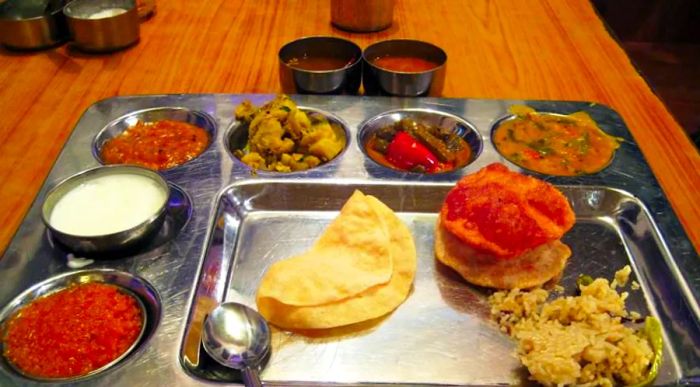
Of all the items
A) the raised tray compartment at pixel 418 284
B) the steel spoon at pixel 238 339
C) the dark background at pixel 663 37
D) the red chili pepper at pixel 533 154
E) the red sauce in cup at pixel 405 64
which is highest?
the red sauce in cup at pixel 405 64

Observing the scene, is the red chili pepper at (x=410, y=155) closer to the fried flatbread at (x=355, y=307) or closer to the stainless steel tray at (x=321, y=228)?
the stainless steel tray at (x=321, y=228)

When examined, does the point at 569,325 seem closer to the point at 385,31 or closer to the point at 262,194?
the point at 262,194

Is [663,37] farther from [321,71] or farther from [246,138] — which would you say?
[246,138]

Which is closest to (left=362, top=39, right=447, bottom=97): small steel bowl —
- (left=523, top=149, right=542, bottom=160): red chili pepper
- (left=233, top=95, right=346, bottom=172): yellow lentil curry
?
(left=233, top=95, right=346, bottom=172): yellow lentil curry

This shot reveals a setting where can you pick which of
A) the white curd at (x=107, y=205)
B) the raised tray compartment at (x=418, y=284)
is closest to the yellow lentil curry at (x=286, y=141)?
the raised tray compartment at (x=418, y=284)

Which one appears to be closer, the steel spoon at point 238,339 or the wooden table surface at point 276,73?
the steel spoon at point 238,339

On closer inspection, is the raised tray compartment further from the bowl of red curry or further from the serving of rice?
the bowl of red curry

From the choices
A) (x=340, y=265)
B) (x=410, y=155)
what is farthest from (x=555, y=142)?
(x=340, y=265)
